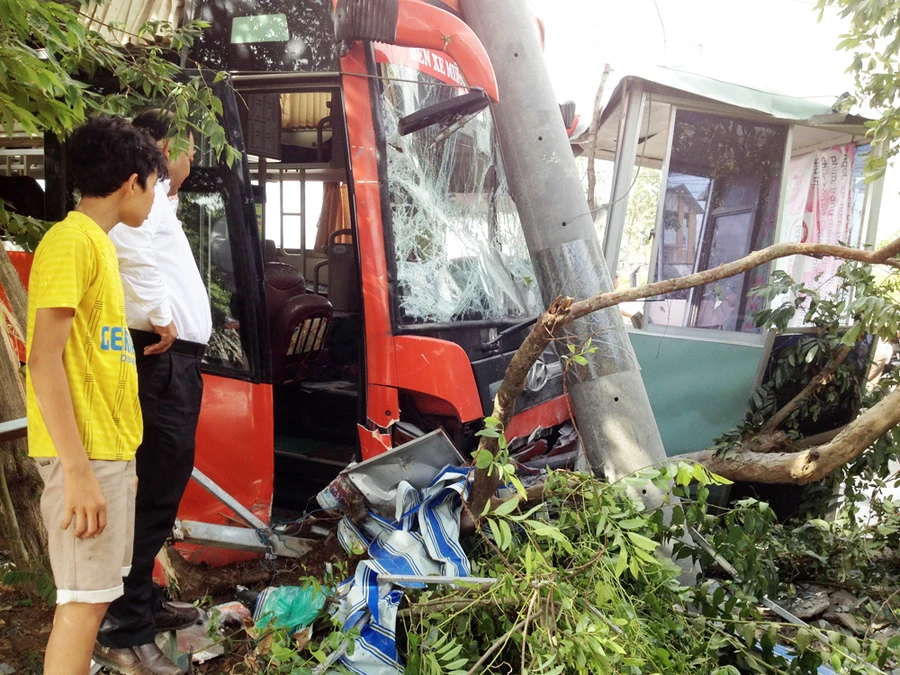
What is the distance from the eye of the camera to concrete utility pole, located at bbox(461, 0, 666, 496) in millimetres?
3254

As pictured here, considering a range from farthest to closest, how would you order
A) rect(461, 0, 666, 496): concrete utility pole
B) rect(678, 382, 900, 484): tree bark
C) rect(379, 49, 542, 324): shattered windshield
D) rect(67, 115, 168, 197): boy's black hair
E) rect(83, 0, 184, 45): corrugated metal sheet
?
rect(379, 49, 542, 324): shattered windshield < rect(83, 0, 184, 45): corrugated metal sheet < rect(461, 0, 666, 496): concrete utility pole < rect(678, 382, 900, 484): tree bark < rect(67, 115, 168, 197): boy's black hair

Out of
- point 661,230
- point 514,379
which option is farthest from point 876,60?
point 514,379

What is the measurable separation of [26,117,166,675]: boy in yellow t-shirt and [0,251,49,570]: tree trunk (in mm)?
1116

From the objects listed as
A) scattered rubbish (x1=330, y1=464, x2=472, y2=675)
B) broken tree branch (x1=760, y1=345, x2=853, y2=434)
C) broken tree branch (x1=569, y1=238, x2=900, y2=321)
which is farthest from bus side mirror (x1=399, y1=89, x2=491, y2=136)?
broken tree branch (x1=760, y1=345, x2=853, y2=434)

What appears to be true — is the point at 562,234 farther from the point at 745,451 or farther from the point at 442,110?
the point at 745,451

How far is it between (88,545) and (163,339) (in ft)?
2.42

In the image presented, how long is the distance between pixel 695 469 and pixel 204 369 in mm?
2370

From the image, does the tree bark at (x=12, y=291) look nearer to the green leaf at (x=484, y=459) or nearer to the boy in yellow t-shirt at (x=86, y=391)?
the boy in yellow t-shirt at (x=86, y=391)

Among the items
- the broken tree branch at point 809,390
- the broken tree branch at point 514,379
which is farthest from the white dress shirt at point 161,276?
the broken tree branch at point 809,390

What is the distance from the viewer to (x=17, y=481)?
302 centimetres

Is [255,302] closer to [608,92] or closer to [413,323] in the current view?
[413,323]

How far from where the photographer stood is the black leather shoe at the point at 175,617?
105 inches

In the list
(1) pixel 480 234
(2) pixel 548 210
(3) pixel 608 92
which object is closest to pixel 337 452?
(1) pixel 480 234

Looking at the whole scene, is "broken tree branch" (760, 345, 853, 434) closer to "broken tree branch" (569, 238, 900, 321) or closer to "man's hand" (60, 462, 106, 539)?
"broken tree branch" (569, 238, 900, 321)
